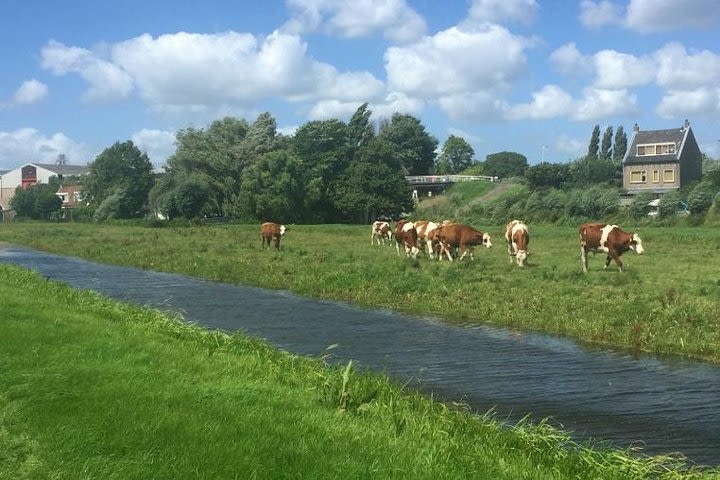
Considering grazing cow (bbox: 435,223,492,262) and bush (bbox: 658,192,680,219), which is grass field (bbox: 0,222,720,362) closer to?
grazing cow (bbox: 435,223,492,262)

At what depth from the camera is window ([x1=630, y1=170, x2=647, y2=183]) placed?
10600cm

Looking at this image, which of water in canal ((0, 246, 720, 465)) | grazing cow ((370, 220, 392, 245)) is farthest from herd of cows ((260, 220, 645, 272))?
water in canal ((0, 246, 720, 465))

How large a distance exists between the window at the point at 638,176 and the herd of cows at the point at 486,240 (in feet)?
238

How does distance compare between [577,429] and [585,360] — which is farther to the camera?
[585,360]

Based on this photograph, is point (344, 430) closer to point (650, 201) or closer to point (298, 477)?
point (298, 477)

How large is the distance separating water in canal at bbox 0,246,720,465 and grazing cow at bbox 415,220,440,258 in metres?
13.8

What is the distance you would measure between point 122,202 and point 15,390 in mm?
106683

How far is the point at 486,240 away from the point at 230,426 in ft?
97.5

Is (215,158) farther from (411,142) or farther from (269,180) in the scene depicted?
(411,142)

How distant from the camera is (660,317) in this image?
1795 cm

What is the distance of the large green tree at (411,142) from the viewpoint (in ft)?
461

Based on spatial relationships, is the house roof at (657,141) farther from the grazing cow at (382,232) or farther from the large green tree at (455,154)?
the large green tree at (455,154)

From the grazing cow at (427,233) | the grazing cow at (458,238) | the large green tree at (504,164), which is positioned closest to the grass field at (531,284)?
the grazing cow at (427,233)

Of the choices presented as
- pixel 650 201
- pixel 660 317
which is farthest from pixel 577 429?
pixel 650 201
